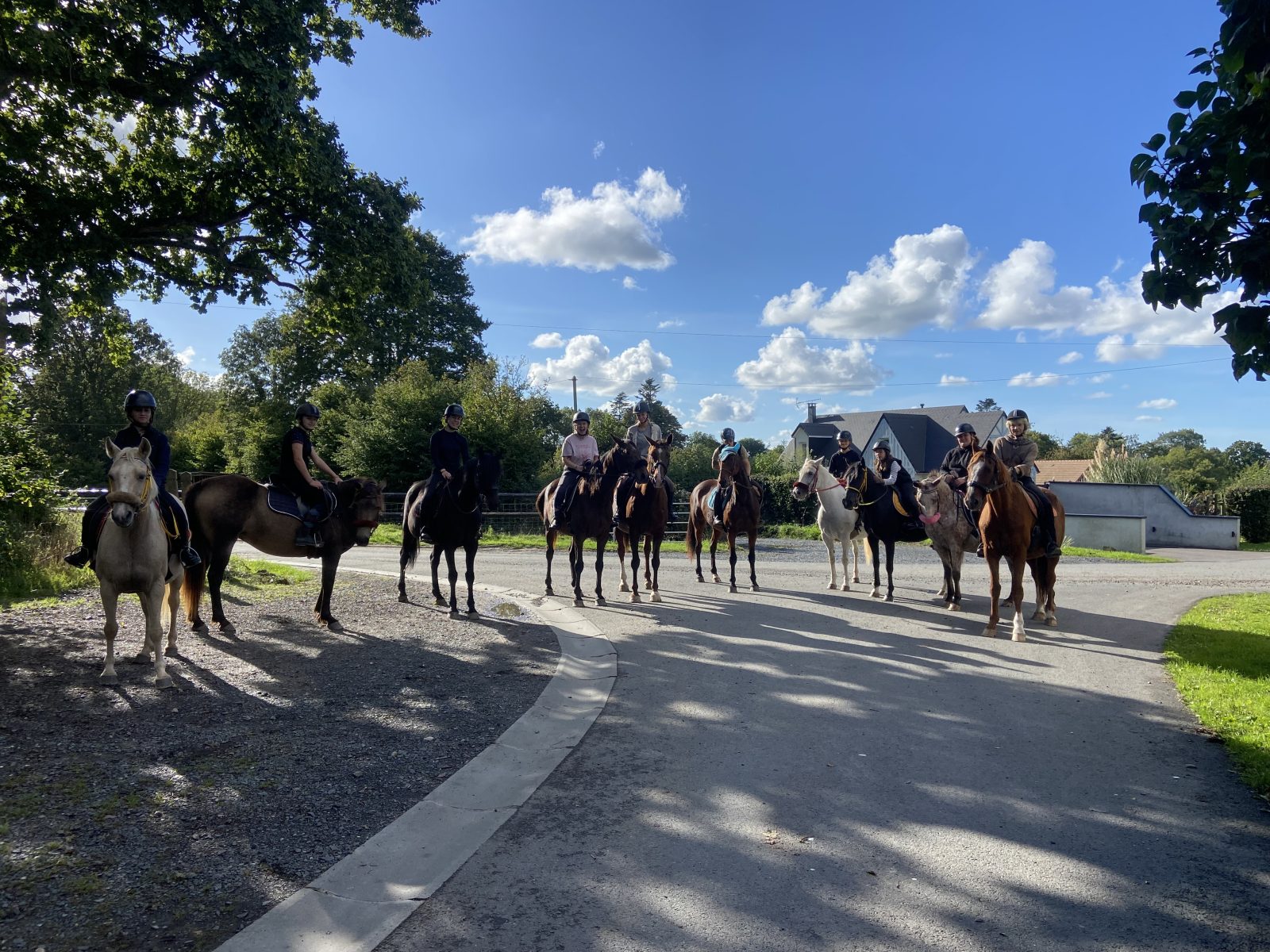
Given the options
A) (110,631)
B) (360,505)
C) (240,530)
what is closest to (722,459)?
(360,505)

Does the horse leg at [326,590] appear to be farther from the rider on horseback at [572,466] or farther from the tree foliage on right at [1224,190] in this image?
the tree foliage on right at [1224,190]

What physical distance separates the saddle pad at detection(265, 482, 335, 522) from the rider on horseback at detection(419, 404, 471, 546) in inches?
54.4

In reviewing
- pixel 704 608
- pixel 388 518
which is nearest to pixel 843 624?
pixel 704 608

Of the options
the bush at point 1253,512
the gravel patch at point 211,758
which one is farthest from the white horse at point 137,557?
the bush at point 1253,512

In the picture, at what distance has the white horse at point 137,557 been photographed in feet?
19.6

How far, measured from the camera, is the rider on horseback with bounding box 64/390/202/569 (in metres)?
6.60

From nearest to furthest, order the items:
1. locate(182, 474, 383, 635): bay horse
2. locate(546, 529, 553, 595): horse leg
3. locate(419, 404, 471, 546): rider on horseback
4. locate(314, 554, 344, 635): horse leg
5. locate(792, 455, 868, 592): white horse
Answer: locate(182, 474, 383, 635): bay horse, locate(314, 554, 344, 635): horse leg, locate(419, 404, 471, 546): rider on horseback, locate(546, 529, 553, 595): horse leg, locate(792, 455, 868, 592): white horse

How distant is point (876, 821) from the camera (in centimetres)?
391

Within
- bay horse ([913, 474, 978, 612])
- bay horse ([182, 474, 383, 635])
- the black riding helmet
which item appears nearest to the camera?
the black riding helmet

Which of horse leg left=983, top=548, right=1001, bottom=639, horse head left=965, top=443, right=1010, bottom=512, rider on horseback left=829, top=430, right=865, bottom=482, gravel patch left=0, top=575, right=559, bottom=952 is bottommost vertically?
gravel patch left=0, top=575, right=559, bottom=952

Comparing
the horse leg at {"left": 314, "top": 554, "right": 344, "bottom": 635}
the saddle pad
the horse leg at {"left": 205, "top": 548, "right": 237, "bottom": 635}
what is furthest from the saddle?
the horse leg at {"left": 205, "top": 548, "right": 237, "bottom": 635}

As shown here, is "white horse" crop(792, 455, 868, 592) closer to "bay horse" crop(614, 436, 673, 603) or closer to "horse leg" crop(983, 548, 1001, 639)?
"bay horse" crop(614, 436, 673, 603)

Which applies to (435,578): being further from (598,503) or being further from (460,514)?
(598,503)

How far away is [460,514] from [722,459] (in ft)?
14.9
